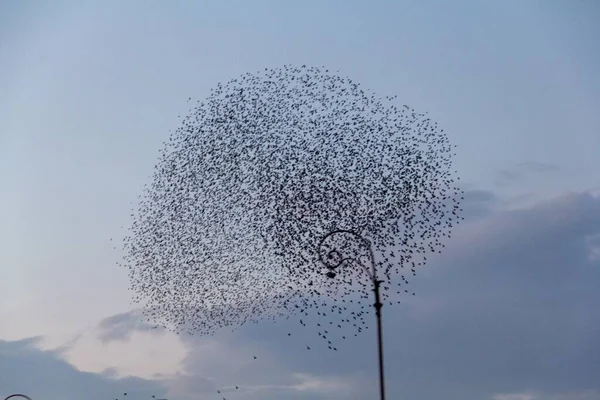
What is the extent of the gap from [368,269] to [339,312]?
12631 millimetres

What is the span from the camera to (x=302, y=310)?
4709cm

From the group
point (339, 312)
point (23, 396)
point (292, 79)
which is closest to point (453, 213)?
point (339, 312)

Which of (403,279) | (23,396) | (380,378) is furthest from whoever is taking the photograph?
(23,396)

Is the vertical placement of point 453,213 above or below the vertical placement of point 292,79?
below

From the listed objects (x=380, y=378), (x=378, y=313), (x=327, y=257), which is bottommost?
(x=380, y=378)

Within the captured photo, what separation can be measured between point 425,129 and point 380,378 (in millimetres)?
17859

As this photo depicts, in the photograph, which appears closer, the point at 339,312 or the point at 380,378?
the point at 380,378

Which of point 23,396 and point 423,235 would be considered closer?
point 423,235

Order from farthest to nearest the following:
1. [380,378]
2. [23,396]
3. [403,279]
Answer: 1. [23,396]
2. [403,279]
3. [380,378]

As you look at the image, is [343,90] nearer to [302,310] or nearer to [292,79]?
[292,79]

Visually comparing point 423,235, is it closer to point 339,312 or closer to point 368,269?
point 339,312

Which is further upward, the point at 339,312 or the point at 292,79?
the point at 292,79

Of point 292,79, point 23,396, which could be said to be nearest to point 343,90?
point 292,79

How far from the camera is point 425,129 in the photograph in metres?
48.6
